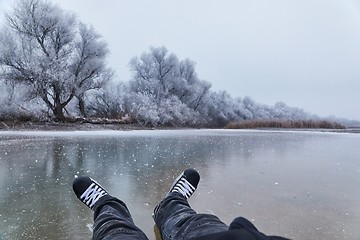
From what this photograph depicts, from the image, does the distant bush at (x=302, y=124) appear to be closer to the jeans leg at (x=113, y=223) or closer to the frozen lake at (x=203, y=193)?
the frozen lake at (x=203, y=193)

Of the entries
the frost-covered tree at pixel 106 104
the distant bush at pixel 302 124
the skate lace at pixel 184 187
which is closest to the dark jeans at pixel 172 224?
the skate lace at pixel 184 187

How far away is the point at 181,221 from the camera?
1.45 metres

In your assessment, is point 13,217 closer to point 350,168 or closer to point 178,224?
point 178,224

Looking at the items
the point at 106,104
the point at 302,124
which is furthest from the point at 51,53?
the point at 302,124

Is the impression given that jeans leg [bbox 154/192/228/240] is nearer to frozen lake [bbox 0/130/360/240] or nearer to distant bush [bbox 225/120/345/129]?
frozen lake [bbox 0/130/360/240]

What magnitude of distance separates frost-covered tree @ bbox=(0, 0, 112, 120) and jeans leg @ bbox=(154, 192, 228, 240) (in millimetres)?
20500

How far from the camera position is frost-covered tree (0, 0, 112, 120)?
66.8 feet

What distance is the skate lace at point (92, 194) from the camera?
6.17 ft

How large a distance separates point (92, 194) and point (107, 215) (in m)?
0.44

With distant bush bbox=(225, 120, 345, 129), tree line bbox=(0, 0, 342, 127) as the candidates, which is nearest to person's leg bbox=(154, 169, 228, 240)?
tree line bbox=(0, 0, 342, 127)

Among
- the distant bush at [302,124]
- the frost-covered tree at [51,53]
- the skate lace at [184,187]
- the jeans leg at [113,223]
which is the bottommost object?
the jeans leg at [113,223]

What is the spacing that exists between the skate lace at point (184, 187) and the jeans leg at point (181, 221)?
0.37ft

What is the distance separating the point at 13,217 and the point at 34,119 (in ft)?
61.1

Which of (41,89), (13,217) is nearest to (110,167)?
(13,217)
